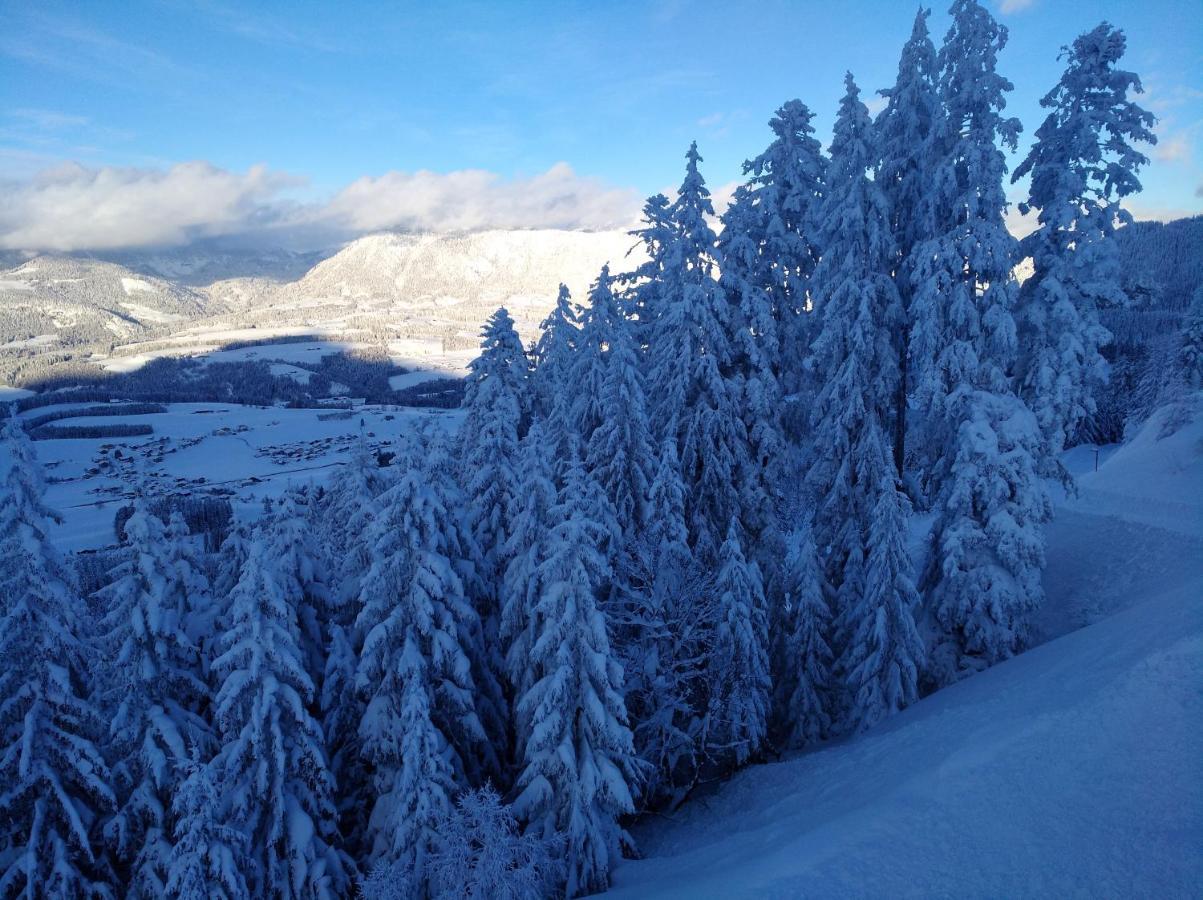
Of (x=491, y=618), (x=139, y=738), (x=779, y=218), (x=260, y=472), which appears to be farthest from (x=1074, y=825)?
(x=260, y=472)

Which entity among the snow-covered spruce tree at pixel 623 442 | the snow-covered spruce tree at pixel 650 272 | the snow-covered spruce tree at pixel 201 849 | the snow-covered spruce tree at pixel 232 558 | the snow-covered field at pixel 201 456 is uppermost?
the snow-covered spruce tree at pixel 650 272

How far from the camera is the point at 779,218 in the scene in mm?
22516

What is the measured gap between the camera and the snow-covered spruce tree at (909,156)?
19516mm

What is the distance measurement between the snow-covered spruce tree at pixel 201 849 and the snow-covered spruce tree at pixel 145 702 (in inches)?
78.3

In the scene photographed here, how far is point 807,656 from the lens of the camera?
66.3 feet

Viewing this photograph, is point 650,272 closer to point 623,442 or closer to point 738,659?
point 623,442

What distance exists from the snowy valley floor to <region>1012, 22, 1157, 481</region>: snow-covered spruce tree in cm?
583

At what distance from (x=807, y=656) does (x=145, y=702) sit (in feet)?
57.6

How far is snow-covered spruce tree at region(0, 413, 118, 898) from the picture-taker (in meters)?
12.9

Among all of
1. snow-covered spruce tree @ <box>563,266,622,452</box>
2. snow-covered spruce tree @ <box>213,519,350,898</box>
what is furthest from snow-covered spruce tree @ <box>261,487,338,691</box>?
snow-covered spruce tree @ <box>563,266,622,452</box>

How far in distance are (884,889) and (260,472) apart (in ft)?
464

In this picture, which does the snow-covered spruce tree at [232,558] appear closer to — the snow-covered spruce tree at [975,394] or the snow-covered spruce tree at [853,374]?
the snow-covered spruce tree at [853,374]

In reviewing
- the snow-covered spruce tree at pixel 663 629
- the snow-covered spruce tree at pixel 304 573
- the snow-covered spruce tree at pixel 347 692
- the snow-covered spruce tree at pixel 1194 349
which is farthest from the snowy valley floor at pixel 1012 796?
the snow-covered spruce tree at pixel 1194 349

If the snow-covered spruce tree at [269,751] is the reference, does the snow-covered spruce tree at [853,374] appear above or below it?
above
